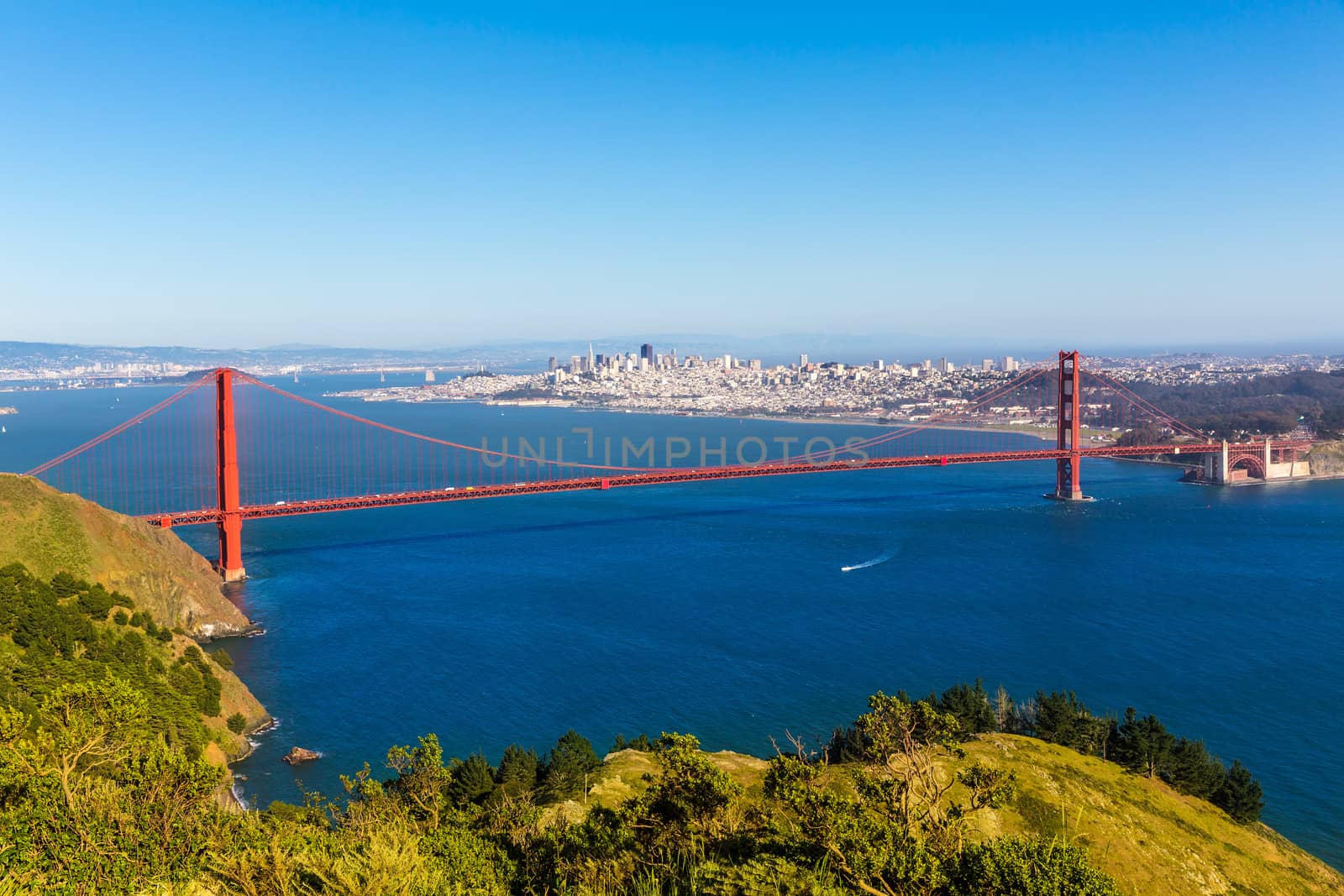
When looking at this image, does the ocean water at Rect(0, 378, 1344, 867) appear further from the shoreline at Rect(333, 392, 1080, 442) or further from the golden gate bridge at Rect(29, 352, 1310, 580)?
the shoreline at Rect(333, 392, 1080, 442)

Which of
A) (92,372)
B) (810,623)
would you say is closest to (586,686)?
(810,623)

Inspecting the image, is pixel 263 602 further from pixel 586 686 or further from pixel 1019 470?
pixel 1019 470

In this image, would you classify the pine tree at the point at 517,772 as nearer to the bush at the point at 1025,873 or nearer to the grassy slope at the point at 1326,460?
the bush at the point at 1025,873

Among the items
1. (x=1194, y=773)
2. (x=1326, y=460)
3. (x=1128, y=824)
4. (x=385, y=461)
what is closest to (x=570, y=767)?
(x=1128, y=824)

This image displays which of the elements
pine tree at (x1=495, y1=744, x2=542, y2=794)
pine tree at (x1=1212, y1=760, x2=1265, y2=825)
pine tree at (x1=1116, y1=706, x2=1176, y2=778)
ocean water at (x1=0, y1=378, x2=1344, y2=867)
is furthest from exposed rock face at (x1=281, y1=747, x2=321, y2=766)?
pine tree at (x1=1212, y1=760, x2=1265, y2=825)

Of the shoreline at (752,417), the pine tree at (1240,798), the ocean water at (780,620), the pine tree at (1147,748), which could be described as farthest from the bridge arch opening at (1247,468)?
the pine tree at (1240,798)

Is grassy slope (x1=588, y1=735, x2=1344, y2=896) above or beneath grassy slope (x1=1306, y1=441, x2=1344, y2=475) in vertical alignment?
beneath

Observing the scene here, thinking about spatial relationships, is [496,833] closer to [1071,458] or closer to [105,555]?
[105,555]
